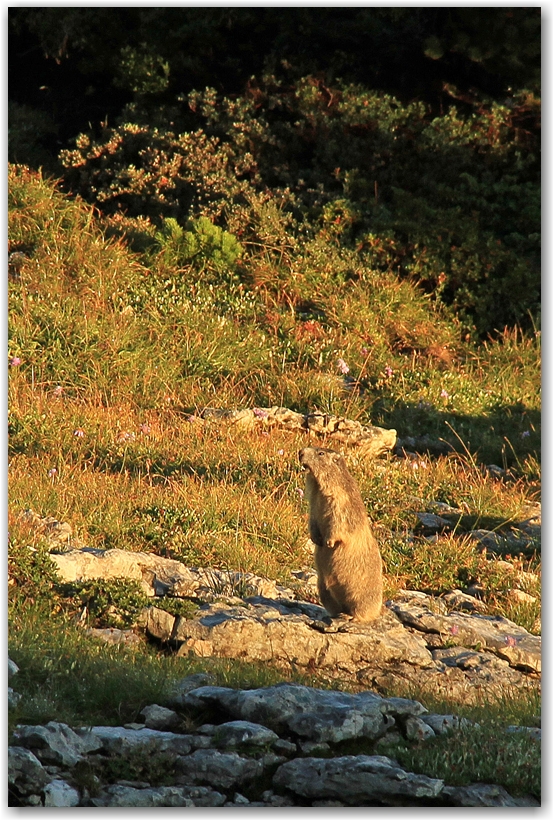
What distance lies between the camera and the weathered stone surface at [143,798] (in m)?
4.62

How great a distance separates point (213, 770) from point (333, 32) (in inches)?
697

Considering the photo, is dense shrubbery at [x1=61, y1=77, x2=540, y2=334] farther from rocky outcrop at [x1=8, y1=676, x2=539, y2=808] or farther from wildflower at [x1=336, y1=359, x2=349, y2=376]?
rocky outcrop at [x1=8, y1=676, x2=539, y2=808]

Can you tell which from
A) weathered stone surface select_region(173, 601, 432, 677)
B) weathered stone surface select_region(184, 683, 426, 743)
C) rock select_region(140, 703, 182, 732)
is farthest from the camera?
weathered stone surface select_region(173, 601, 432, 677)

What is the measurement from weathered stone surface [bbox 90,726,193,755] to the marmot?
7.20 ft

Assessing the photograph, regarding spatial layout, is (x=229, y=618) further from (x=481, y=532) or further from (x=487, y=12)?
(x=487, y=12)

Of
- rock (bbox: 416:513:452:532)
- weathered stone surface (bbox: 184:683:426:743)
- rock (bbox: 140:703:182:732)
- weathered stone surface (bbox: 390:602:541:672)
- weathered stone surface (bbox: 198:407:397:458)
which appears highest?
weathered stone surface (bbox: 184:683:426:743)

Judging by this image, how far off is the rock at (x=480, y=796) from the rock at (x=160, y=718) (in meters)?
1.47

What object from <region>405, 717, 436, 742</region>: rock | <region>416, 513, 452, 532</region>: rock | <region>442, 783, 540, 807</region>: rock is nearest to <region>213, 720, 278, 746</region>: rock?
<region>405, 717, 436, 742</region>: rock

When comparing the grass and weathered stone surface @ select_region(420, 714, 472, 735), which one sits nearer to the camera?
weathered stone surface @ select_region(420, 714, 472, 735)

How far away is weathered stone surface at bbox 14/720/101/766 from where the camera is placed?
4770 mm

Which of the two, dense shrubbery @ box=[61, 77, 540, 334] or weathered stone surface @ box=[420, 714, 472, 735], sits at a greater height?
dense shrubbery @ box=[61, 77, 540, 334]

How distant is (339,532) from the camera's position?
698cm

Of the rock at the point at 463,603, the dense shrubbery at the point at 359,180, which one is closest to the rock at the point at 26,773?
the rock at the point at 463,603

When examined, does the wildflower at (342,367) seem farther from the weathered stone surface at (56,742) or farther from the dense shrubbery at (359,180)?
the weathered stone surface at (56,742)
